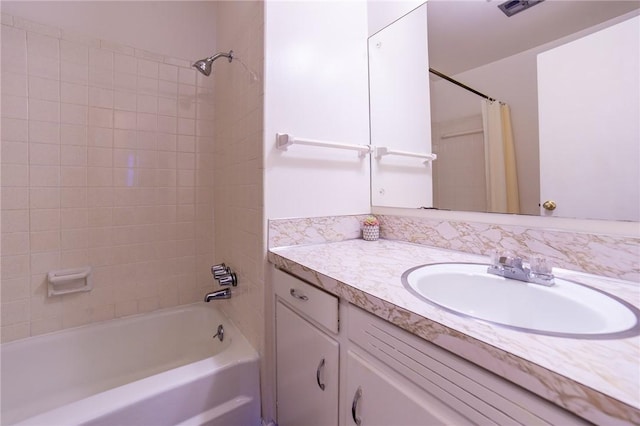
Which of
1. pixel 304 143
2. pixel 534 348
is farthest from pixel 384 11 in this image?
pixel 534 348

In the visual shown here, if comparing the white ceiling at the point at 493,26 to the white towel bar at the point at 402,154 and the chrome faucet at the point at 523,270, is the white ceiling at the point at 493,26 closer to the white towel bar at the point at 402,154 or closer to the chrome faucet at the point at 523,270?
the white towel bar at the point at 402,154

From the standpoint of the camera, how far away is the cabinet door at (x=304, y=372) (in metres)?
0.78

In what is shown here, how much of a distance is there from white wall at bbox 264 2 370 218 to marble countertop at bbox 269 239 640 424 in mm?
472

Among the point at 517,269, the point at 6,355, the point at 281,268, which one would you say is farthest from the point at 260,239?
the point at 6,355

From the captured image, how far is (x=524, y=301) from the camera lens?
2.37ft

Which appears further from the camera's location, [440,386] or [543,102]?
[543,102]

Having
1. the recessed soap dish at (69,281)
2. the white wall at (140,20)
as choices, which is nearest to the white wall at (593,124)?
the white wall at (140,20)

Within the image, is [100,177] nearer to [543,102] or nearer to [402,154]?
[402,154]

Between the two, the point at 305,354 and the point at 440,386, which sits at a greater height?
the point at 440,386

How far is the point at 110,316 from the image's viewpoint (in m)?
1.47

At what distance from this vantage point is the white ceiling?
78 centimetres

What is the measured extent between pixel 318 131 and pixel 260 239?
0.54 metres

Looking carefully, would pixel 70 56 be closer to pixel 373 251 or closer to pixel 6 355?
pixel 6 355

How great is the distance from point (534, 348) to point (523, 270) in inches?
16.7
